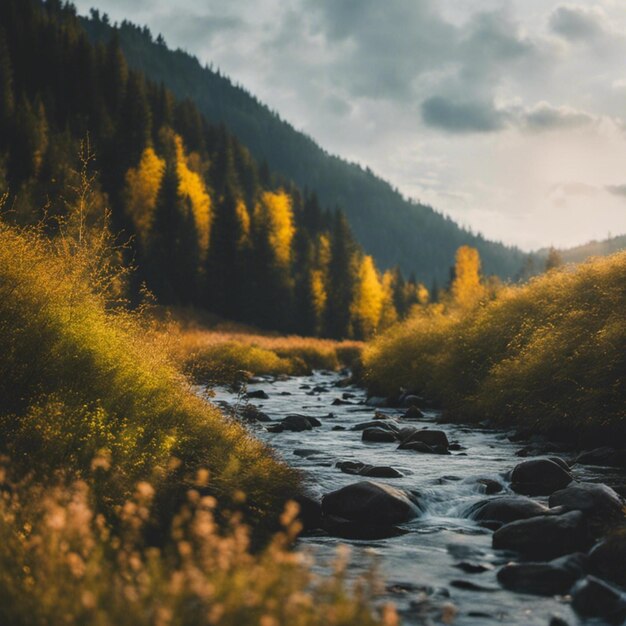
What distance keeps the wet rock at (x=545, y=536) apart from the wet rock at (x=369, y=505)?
124 centimetres

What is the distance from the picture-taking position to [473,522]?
752 cm

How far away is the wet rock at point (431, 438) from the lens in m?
12.1

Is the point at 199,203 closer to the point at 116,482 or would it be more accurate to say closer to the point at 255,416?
the point at 255,416

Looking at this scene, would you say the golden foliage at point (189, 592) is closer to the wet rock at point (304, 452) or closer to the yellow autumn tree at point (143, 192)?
the wet rock at point (304, 452)

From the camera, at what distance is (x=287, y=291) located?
198ft

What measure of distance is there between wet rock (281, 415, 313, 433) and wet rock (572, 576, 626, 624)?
875 centimetres

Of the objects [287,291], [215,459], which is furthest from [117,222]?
[215,459]

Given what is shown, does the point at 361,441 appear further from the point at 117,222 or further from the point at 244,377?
the point at 117,222

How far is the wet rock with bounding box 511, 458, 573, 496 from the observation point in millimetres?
8656

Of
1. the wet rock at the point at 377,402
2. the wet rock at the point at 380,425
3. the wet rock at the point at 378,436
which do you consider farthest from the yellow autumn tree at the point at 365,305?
the wet rock at the point at 378,436

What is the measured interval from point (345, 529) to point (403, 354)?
1656 cm

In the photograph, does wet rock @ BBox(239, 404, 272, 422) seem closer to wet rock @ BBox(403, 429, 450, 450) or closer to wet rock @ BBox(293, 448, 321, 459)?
wet rock @ BBox(293, 448, 321, 459)

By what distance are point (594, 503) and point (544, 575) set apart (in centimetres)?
197

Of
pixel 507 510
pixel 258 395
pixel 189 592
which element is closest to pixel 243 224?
pixel 258 395
